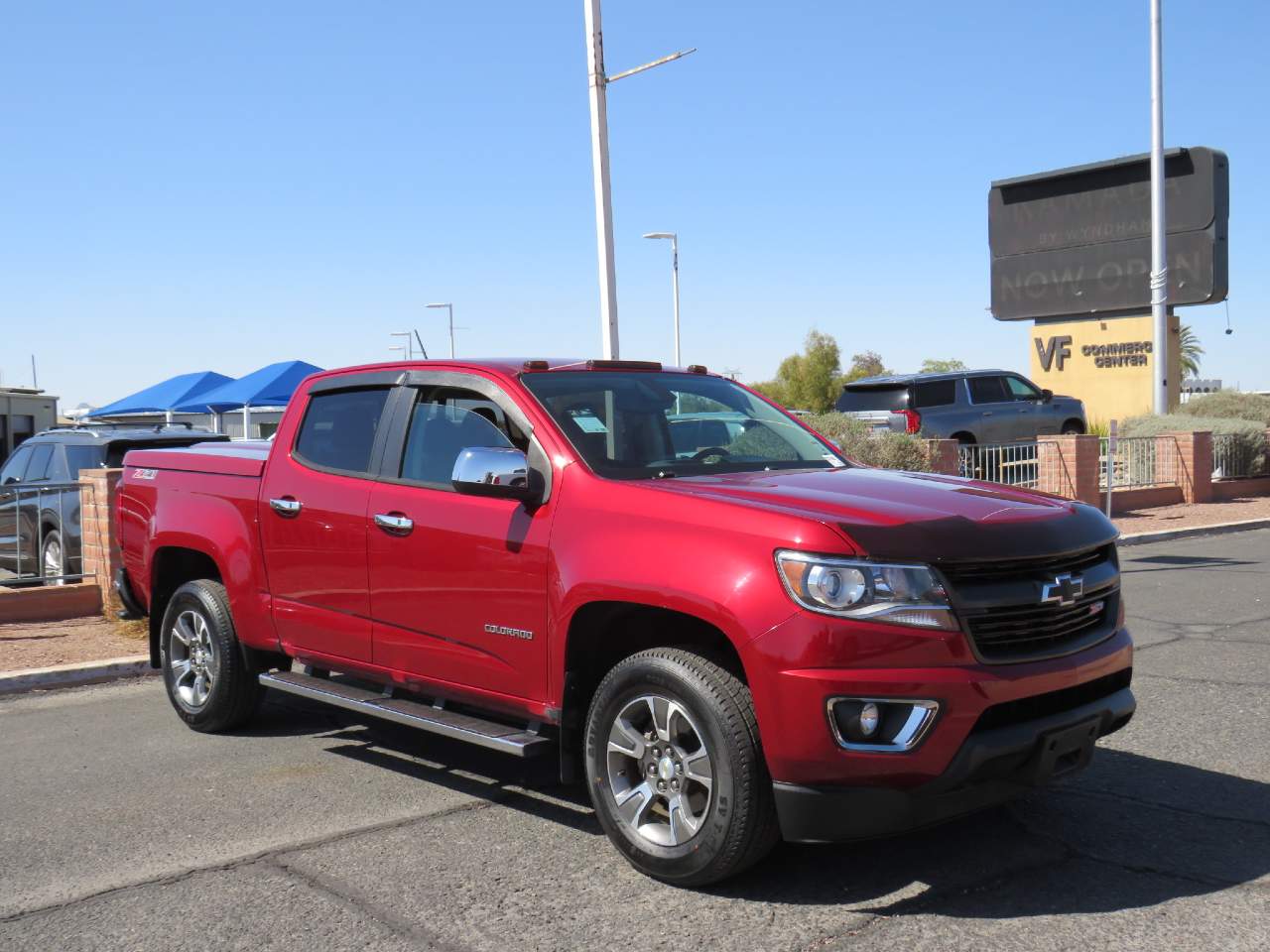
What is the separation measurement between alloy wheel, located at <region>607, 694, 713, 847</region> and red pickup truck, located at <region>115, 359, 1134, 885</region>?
0.01 m

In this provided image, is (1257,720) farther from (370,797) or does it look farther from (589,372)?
(370,797)

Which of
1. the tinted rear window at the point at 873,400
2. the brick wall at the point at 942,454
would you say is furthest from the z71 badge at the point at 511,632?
the tinted rear window at the point at 873,400

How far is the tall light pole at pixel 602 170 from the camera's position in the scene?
13.0m

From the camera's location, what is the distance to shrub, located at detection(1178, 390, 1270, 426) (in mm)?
28344

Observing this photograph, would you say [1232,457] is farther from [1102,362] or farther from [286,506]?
[286,506]

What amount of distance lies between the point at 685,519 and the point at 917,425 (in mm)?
16927

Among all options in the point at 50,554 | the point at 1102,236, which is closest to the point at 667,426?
the point at 50,554

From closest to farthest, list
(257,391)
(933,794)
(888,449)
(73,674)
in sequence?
(933,794)
(73,674)
(888,449)
(257,391)

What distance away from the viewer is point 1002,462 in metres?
18.8

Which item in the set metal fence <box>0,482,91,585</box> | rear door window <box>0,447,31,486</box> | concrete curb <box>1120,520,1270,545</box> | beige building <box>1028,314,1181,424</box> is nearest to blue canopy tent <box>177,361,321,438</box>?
rear door window <box>0,447,31,486</box>

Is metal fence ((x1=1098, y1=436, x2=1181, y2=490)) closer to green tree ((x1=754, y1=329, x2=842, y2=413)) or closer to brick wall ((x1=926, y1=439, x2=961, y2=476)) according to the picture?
brick wall ((x1=926, y1=439, x2=961, y2=476))

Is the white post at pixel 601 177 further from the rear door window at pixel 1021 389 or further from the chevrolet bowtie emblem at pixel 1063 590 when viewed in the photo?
the rear door window at pixel 1021 389

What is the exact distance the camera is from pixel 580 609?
454cm

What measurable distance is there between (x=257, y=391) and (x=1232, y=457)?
1798 cm
